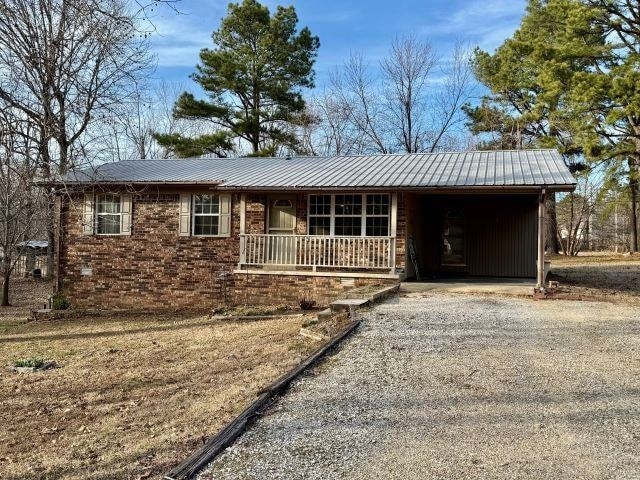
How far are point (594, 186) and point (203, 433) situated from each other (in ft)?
113

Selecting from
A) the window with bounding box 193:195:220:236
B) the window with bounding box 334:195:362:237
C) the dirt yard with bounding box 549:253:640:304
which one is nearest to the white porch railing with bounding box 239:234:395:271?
the window with bounding box 334:195:362:237

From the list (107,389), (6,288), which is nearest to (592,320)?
(107,389)

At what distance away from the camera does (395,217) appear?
44.2 ft

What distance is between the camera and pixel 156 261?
1559 centimetres

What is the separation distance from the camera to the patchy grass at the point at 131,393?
14.9 feet

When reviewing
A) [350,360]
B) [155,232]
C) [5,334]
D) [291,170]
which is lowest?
[5,334]

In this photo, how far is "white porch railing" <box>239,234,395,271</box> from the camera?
1351 centimetres

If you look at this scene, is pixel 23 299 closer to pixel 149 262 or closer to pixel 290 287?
pixel 149 262

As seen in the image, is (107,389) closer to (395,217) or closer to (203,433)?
(203,433)

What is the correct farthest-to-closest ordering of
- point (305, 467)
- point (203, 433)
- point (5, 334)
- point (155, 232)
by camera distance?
point (155, 232) → point (5, 334) → point (203, 433) → point (305, 467)

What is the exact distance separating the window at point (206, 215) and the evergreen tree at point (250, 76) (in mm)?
13387

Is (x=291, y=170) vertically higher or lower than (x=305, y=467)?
higher

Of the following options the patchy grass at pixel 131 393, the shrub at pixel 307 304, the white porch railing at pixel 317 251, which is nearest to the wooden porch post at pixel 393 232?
the white porch railing at pixel 317 251

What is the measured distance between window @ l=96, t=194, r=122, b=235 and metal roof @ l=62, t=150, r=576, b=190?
686mm
